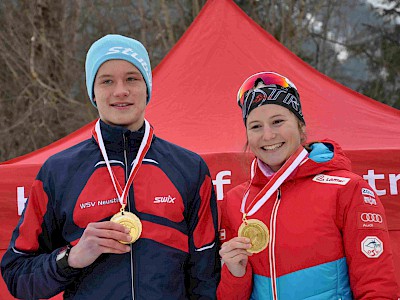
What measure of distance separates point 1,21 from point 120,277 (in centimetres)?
1377

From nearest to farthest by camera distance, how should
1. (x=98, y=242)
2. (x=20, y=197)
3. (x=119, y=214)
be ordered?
(x=98, y=242)
(x=119, y=214)
(x=20, y=197)

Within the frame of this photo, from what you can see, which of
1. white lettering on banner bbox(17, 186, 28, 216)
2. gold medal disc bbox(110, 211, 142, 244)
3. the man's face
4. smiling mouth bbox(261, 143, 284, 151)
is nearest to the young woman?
smiling mouth bbox(261, 143, 284, 151)

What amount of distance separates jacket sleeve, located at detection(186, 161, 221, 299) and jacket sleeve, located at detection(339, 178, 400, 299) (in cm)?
52

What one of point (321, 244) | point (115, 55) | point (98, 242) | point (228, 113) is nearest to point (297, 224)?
point (321, 244)

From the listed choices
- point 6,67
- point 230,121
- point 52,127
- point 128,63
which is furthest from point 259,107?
point 6,67

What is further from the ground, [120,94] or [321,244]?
[120,94]

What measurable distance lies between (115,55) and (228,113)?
→ 75.5 inches

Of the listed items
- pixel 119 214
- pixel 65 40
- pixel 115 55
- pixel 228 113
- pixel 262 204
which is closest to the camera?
pixel 119 214

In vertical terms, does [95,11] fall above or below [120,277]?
above

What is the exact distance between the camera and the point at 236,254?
2107mm

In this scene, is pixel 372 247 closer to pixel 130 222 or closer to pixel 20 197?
pixel 130 222

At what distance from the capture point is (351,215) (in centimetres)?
210

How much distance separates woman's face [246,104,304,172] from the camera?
231 cm

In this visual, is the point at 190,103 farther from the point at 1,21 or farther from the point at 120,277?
the point at 1,21
